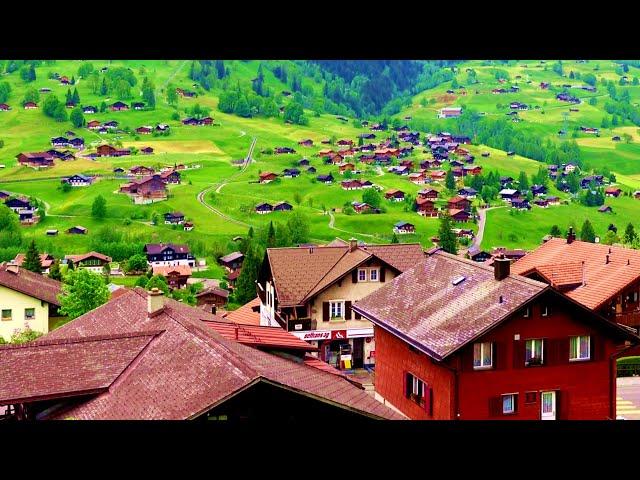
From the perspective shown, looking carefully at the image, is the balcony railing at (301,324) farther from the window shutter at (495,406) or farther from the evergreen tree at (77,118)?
the evergreen tree at (77,118)

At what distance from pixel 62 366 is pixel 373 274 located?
627 inches

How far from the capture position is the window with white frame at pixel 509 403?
1472 centimetres

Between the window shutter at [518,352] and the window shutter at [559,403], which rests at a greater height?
the window shutter at [518,352]

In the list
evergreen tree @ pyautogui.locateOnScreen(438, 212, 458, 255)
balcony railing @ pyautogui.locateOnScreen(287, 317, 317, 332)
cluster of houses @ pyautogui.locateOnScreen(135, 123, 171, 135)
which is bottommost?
evergreen tree @ pyautogui.locateOnScreen(438, 212, 458, 255)

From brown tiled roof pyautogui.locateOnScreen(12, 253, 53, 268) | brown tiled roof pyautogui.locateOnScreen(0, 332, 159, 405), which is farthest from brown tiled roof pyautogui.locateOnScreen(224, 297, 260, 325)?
brown tiled roof pyautogui.locateOnScreen(12, 253, 53, 268)

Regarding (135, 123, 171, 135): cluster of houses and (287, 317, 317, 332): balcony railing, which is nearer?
(287, 317, 317, 332): balcony railing

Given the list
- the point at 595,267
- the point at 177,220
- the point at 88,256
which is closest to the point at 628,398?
the point at 595,267

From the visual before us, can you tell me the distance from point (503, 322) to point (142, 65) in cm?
14786

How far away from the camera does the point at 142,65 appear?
154250 millimetres

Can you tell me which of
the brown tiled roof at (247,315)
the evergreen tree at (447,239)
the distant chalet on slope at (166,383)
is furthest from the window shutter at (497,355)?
the evergreen tree at (447,239)

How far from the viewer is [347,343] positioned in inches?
955

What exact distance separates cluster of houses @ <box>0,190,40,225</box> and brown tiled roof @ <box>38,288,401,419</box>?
7372cm

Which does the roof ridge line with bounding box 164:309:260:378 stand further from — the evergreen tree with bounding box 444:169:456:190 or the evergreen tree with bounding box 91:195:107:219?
the evergreen tree with bounding box 444:169:456:190

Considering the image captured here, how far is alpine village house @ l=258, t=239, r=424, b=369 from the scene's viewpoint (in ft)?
78.5
